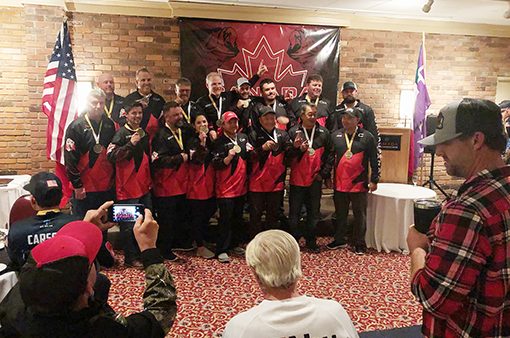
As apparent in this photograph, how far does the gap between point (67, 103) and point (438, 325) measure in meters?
4.34

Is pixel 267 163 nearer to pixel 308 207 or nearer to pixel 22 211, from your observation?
pixel 308 207

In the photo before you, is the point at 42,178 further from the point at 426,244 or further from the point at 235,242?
the point at 235,242

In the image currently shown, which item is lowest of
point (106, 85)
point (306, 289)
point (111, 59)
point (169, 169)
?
point (306, 289)

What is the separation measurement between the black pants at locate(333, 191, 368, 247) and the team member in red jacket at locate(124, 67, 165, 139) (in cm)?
218

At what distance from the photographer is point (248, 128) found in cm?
484

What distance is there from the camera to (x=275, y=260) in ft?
4.67

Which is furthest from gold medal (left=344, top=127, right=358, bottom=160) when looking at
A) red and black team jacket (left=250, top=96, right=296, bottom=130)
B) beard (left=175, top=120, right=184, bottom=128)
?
beard (left=175, top=120, right=184, bottom=128)

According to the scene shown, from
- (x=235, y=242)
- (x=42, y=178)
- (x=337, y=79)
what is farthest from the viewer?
(x=337, y=79)

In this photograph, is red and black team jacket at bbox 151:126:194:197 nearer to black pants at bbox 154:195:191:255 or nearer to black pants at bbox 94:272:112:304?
black pants at bbox 154:195:191:255

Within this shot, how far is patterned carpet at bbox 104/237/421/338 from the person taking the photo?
10.9ft

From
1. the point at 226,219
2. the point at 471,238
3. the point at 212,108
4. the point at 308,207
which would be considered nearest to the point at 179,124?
the point at 212,108

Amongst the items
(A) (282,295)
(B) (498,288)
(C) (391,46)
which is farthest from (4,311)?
(C) (391,46)

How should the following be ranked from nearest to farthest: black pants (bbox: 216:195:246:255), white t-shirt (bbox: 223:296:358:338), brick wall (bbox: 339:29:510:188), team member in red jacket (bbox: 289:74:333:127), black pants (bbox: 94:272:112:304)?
1. white t-shirt (bbox: 223:296:358:338)
2. black pants (bbox: 94:272:112:304)
3. black pants (bbox: 216:195:246:255)
4. team member in red jacket (bbox: 289:74:333:127)
5. brick wall (bbox: 339:29:510:188)

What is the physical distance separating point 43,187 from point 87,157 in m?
1.84
